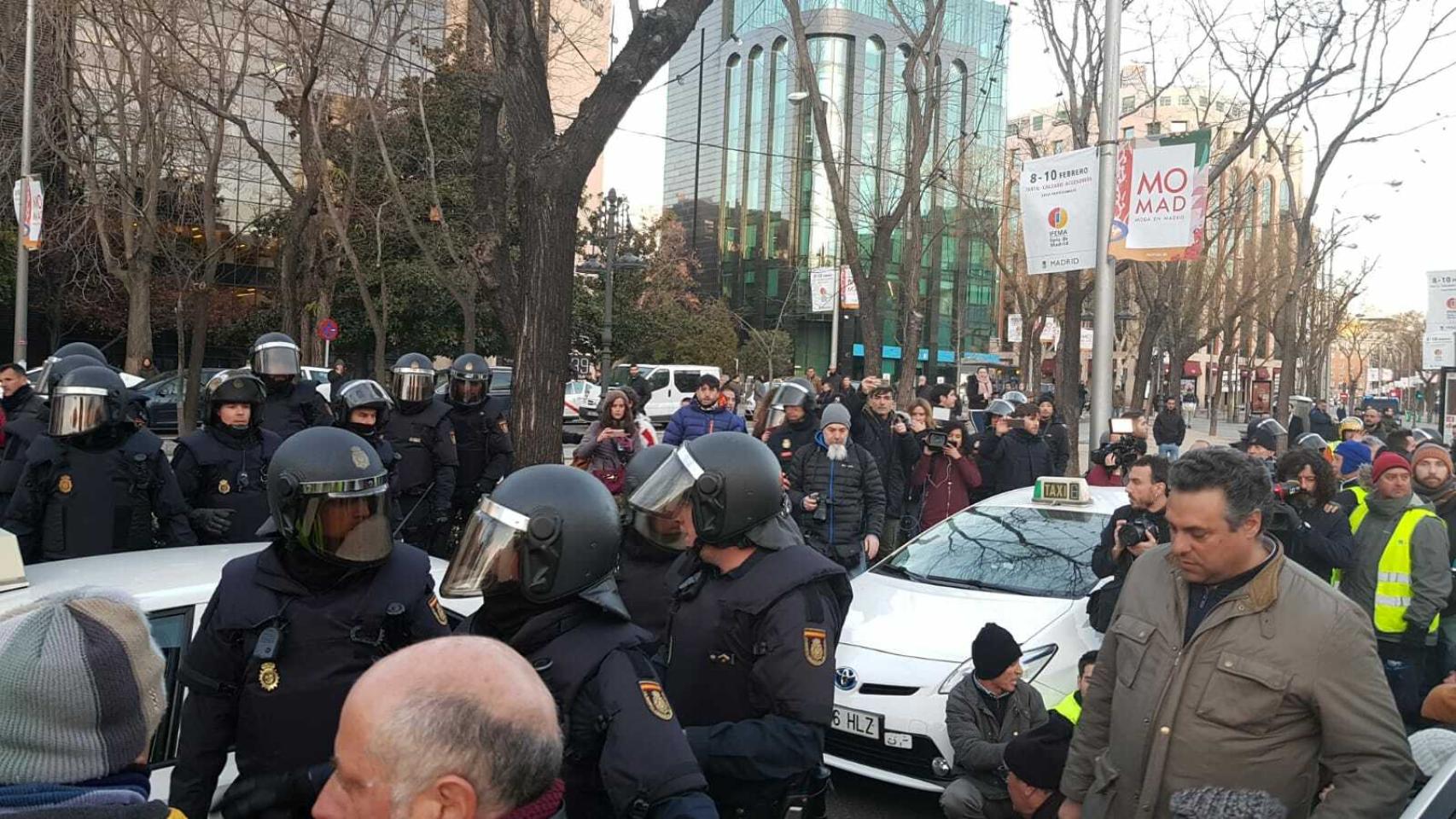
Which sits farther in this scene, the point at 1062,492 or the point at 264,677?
the point at 1062,492

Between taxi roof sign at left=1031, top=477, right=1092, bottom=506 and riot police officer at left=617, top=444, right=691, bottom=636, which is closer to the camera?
riot police officer at left=617, top=444, right=691, bottom=636

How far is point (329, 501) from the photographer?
2.96 meters

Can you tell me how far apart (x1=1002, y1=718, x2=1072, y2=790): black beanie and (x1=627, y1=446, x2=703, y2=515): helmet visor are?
1.45 meters

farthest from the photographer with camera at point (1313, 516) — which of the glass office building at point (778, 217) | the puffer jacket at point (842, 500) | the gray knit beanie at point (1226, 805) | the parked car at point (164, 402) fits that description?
the glass office building at point (778, 217)

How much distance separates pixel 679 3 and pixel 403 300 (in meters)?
23.1

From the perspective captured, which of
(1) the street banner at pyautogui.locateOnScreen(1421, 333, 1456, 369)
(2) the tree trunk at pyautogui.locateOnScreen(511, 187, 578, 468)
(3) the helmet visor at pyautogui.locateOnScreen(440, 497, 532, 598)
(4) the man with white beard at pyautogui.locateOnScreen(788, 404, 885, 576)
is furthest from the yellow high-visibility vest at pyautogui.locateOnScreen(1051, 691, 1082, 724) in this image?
(1) the street banner at pyautogui.locateOnScreen(1421, 333, 1456, 369)

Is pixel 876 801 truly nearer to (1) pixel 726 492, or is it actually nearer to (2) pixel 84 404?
(1) pixel 726 492

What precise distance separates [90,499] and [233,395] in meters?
0.90

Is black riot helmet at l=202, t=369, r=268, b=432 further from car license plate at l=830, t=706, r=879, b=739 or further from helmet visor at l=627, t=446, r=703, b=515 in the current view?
helmet visor at l=627, t=446, r=703, b=515

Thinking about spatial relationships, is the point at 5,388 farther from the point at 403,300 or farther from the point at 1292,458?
the point at 403,300

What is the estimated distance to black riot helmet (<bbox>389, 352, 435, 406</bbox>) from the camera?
8.05m

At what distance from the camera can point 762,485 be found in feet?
10.1

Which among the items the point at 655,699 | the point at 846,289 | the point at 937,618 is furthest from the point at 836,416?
the point at 846,289

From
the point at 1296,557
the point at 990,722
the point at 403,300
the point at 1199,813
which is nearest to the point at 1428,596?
the point at 1296,557
